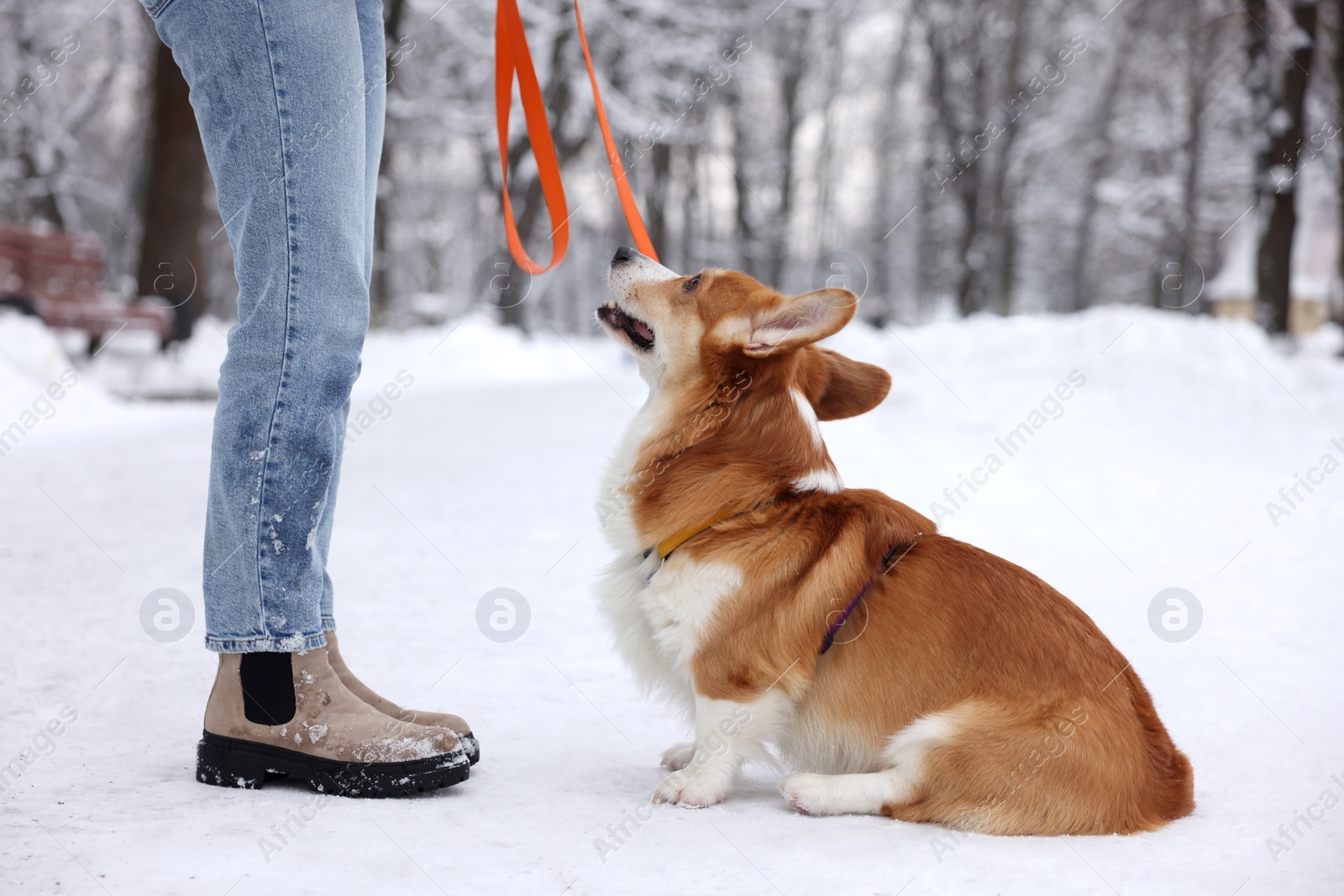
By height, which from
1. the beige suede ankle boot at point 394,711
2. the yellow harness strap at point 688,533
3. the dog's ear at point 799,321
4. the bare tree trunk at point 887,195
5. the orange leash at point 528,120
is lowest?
the bare tree trunk at point 887,195

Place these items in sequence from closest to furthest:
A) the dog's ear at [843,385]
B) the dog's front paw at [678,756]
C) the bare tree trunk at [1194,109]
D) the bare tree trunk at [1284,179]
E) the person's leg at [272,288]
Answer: the person's leg at [272,288] < the dog's front paw at [678,756] < the dog's ear at [843,385] < the bare tree trunk at [1284,179] < the bare tree trunk at [1194,109]

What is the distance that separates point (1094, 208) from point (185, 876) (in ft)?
106

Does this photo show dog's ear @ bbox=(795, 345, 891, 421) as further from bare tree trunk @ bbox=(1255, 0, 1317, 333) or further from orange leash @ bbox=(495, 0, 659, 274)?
bare tree trunk @ bbox=(1255, 0, 1317, 333)

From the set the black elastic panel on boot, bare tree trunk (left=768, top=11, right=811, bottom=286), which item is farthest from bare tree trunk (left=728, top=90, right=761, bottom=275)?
the black elastic panel on boot

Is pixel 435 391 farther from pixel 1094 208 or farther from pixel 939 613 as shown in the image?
pixel 1094 208

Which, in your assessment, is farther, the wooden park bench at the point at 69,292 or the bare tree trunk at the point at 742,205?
the bare tree trunk at the point at 742,205

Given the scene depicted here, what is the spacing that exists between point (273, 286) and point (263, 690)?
2.53 feet

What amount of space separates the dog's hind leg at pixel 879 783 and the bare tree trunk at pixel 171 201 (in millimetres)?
10374

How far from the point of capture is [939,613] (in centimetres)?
216

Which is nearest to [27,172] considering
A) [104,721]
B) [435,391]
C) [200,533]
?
[435,391]

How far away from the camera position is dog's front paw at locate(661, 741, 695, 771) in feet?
7.95

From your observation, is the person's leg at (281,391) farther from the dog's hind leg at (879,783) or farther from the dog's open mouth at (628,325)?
the dog's open mouth at (628,325)

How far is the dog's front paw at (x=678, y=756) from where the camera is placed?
2.42 m

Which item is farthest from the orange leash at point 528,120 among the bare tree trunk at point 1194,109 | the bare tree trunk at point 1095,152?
the bare tree trunk at point 1095,152
